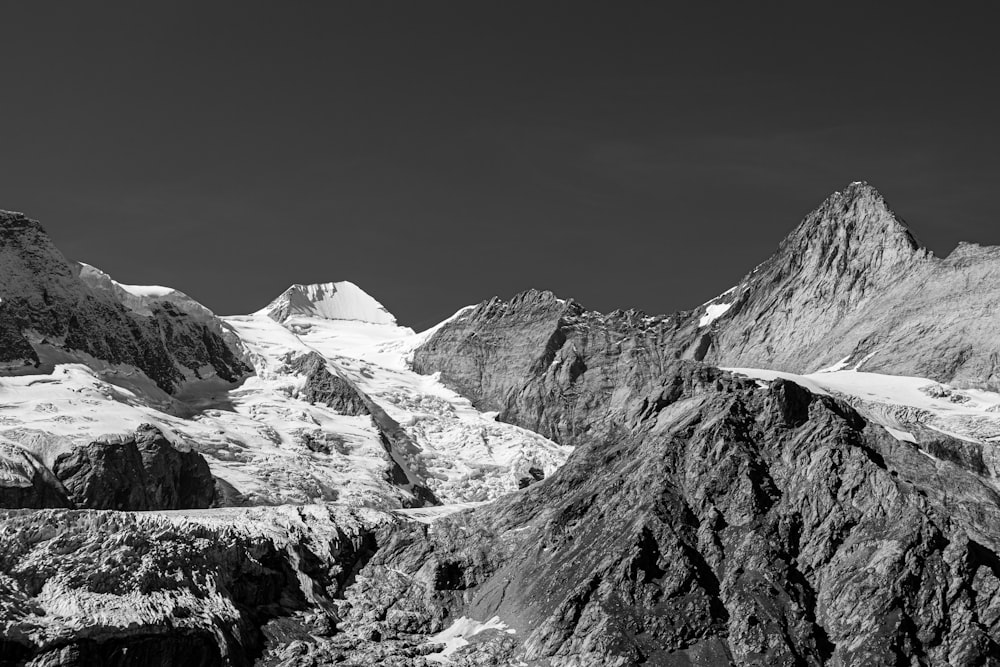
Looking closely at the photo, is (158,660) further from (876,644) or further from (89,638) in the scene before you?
(876,644)

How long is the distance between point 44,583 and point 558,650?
60.5 metres

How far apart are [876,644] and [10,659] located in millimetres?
96289

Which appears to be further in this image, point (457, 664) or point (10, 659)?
point (457, 664)

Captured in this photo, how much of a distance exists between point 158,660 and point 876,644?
82173 mm

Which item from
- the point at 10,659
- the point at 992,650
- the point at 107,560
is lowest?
the point at 992,650

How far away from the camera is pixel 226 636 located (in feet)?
654

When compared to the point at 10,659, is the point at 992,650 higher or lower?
lower

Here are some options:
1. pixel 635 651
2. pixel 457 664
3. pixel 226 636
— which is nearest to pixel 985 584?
pixel 635 651

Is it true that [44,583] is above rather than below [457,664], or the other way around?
above

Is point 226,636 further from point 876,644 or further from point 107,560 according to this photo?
point 876,644

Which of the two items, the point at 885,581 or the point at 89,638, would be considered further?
the point at 885,581

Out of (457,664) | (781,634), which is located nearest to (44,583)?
(457,664)

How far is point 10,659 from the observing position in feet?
588

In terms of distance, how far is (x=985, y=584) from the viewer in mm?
196125
